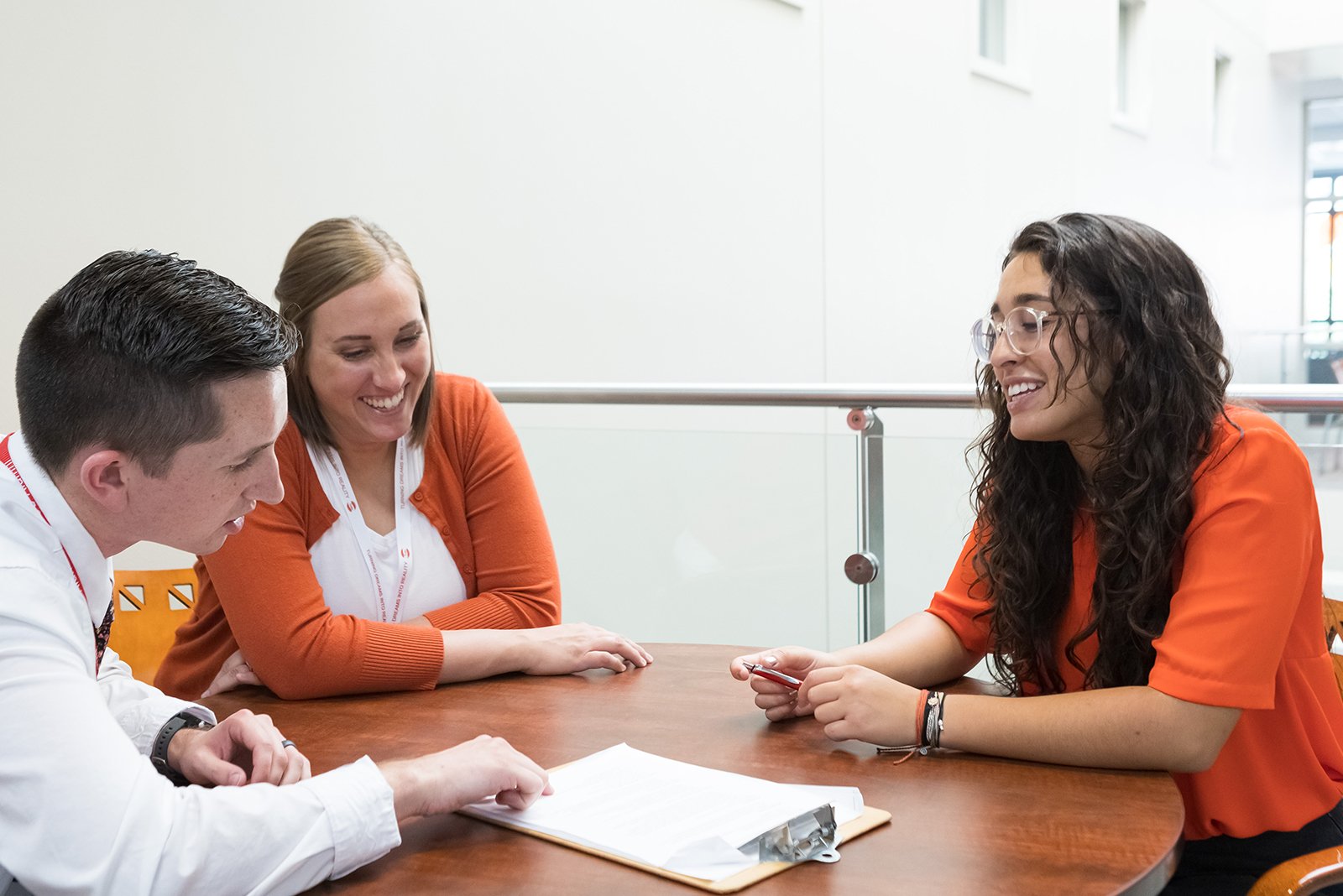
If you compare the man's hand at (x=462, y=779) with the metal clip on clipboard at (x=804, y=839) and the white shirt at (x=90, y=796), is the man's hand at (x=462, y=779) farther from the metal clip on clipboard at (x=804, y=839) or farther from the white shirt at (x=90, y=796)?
the metal clip on clipboard at (x=804, y=839)

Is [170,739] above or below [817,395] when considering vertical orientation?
below

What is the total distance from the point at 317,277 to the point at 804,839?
4.76ft

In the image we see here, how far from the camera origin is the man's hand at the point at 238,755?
59.2 inches

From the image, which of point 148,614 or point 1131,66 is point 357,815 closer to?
point 148,614

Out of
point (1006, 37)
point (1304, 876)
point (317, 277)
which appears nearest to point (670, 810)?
point (1304, 876)

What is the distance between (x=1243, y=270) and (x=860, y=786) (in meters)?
20.9

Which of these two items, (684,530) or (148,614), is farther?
(684,530)

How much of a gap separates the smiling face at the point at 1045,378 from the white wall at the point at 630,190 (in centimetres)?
26

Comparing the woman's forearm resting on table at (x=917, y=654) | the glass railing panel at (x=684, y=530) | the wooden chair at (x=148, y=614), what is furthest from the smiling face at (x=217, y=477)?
the glass railing panel at (x=684, y=530)

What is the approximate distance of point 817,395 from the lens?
10.9 ft

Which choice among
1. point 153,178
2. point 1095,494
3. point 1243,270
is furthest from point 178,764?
point 1243,270

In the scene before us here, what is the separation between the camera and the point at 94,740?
1.17 metres

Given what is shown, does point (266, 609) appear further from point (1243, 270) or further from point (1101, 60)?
point (1243, 270)

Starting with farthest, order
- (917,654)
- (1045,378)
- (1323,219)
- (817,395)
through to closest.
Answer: (1323,219) → (817,395) → (917,654) → (1045,378)
